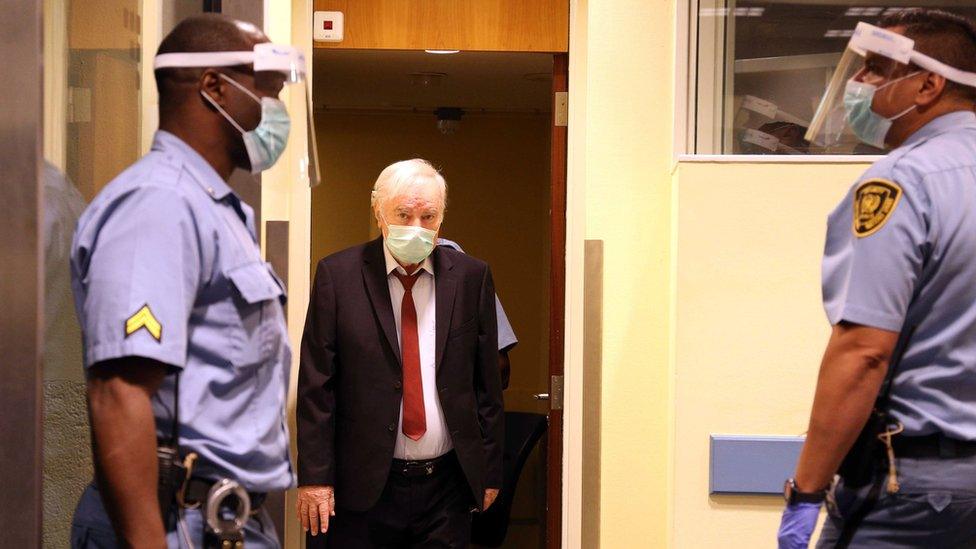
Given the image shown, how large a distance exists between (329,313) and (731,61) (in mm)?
1332

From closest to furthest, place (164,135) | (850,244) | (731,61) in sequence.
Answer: (164,135) < (850,244) < (731,61)

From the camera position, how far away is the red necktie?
2791mm

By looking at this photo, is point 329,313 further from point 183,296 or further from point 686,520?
point 183,296

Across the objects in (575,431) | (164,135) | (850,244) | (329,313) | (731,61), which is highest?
(731,61)

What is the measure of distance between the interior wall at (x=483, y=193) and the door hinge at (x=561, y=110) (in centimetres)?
280

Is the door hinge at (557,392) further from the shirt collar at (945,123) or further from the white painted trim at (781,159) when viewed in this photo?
the shirt collar at (945,123)

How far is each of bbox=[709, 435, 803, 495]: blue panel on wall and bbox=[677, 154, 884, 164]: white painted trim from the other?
28.8 inches

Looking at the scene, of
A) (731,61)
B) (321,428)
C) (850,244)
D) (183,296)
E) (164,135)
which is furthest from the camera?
(731,61)

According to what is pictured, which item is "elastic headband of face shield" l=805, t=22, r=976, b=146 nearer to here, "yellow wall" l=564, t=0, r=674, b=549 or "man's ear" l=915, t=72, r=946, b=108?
→ "man's ear" l=915, t=72, r=946, b=108

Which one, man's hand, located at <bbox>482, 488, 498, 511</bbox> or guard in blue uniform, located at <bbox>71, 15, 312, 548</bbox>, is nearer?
guard in blue uniform, located at <bbox>71, 15, 312, 548</bbox>

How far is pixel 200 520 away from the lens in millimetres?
1553

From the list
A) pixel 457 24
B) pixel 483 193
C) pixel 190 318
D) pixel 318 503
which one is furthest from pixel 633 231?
pixel 483 193

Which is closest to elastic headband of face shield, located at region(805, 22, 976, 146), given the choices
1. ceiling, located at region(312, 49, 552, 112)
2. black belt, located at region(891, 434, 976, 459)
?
black belt, located at region(891, 434, 976, 459)

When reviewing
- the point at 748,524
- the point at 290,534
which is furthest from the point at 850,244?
the point at 290,534
